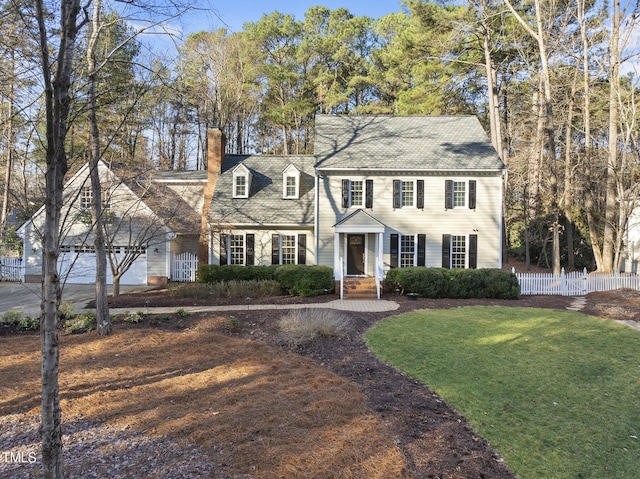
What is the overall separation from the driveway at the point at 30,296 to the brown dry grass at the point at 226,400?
16.6 feet

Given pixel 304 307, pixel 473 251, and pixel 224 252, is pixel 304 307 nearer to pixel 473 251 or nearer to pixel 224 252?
→ pixel 224 252

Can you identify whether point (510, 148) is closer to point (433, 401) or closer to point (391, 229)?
point (391, 229)

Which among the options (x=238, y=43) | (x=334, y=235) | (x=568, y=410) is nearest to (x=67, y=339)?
(x=568, y=410)

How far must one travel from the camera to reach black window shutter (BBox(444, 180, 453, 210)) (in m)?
17.0

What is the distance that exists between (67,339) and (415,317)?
8.38 meters

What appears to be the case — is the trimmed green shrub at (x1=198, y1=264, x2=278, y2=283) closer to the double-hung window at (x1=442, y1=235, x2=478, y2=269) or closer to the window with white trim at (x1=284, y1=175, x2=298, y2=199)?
the window with white trim at (x1=284, y1=175, x2=298, y2=199)

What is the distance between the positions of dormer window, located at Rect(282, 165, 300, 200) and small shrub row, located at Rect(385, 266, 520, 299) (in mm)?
7315

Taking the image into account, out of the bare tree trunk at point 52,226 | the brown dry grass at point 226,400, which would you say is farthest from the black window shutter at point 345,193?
the bare tree trunk at point 52,226

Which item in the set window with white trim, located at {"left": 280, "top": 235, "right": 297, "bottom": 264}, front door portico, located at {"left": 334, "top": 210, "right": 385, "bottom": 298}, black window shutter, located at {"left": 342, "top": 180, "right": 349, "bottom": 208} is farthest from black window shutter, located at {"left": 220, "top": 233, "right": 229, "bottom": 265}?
black window shutter, located at {"left": 342, "top": 180, "right": 349, "bottom": 208}

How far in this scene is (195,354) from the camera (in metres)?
6.99

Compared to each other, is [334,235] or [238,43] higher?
[238,43]

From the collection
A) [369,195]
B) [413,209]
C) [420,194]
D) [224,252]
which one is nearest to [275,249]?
[224,252]

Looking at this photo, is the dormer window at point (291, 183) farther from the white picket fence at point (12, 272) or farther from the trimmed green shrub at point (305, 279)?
the white picket fence at point (12, 272)

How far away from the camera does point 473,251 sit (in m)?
17.0
